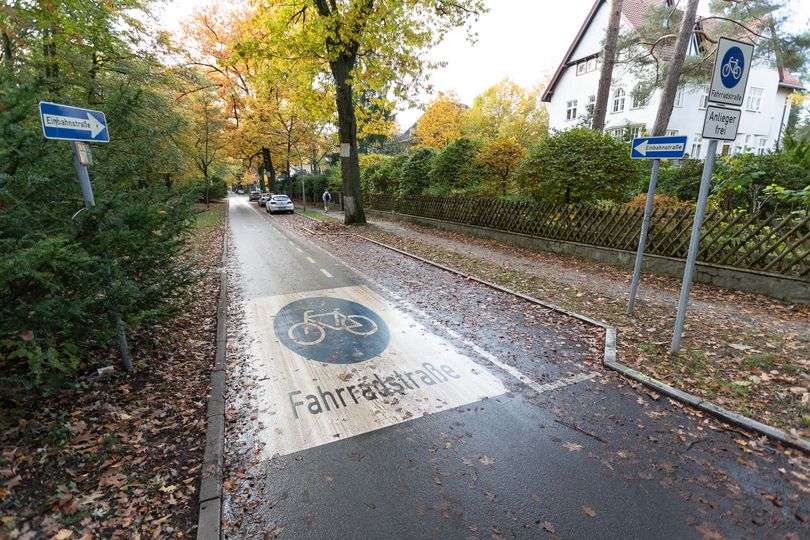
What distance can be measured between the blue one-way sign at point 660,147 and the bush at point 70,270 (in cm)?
659

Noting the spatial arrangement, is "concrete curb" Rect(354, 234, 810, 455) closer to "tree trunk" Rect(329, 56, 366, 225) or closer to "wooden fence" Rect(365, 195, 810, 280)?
"wooden fence" Rect(365, 195, 810, 280)

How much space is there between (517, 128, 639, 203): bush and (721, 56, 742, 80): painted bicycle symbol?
704cm

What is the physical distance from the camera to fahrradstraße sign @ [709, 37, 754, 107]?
4219mm

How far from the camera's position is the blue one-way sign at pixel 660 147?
17.2 feet

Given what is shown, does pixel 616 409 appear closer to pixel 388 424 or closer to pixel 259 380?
pixel 388 424

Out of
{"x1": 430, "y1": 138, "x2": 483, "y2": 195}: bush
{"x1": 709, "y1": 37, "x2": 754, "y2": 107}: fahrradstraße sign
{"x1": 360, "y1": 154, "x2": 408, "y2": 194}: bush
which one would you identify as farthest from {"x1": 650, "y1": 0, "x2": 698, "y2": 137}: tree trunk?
{"x1": 360, "y1": 154, "x2": 408, "y2": 194}: bush

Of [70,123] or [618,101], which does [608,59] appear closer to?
[618,101]

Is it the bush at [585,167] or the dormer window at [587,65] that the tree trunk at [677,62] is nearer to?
the bush at [585,167]

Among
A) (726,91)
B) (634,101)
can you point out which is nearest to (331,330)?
(726,91)

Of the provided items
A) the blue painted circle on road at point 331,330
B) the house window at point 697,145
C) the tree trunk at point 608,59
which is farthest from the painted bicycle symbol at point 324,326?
the house window at point 697,145

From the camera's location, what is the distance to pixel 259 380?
4.64 metres

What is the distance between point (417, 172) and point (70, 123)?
17725mm

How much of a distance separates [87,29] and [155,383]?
13456mm

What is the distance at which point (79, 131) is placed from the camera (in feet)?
12.4
